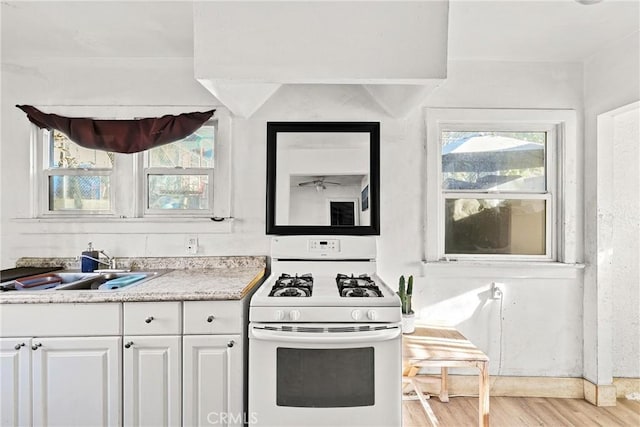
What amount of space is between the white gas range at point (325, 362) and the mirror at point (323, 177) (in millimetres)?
790

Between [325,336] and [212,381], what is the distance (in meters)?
0.61

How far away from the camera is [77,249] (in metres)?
2.49

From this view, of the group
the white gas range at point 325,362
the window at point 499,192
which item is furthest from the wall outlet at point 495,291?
the white gas range at point 325,362

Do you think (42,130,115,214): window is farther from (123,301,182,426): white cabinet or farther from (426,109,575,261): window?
(426,109,575,261): window

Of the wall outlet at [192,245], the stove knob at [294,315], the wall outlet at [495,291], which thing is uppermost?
the wall outlet at [192,245]

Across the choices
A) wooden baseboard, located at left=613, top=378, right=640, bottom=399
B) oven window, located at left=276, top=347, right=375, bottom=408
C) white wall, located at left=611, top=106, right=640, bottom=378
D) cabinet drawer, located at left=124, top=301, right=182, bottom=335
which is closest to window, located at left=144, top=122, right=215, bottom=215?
cabinet drawer, located at left=124, top=301, right=182, bottom=335

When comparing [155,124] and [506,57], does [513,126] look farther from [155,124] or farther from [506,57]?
[155,124]

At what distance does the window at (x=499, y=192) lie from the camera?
261cm

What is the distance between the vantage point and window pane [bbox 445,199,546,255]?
263cm

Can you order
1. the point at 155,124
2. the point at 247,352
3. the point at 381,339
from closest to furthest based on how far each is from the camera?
the point at 381,339
the point at 247,352
the point at 155,124

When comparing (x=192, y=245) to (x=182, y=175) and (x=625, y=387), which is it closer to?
(x=182, y=175)

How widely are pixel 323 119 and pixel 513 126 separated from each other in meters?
1.34

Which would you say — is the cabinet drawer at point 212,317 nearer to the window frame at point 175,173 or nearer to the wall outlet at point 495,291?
the window frame at point 175,173

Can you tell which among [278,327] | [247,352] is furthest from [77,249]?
[278,327]
